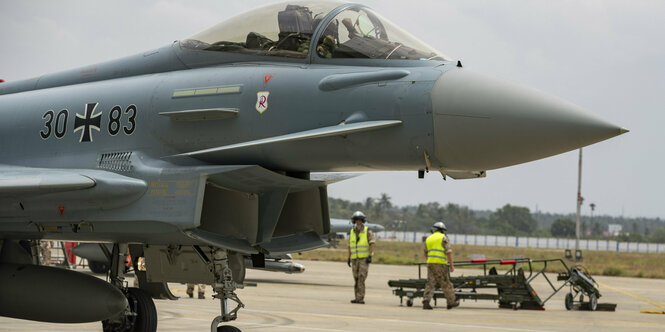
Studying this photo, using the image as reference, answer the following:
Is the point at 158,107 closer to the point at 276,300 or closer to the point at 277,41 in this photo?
the point at 277,41

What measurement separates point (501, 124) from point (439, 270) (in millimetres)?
10063

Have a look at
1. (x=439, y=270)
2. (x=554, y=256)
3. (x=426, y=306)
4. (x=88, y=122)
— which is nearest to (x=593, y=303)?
(x=439, y=270)

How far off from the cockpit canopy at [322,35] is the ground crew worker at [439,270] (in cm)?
934

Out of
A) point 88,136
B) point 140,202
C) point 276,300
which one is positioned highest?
point 88,136

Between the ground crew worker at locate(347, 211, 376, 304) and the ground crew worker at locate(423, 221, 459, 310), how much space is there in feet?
4.51

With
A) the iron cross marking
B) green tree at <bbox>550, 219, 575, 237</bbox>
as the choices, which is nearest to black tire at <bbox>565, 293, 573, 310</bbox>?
the iron cross marking

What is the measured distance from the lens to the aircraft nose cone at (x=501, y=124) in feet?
19.6

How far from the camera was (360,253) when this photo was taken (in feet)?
55.9

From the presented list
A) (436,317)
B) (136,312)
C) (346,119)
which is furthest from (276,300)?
(346,119)

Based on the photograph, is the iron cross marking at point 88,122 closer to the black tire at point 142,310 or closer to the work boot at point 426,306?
the black tire at point 142,310

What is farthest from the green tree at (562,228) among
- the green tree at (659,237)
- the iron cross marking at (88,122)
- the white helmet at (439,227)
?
the iron cross marking at (88,122)

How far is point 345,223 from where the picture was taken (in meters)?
27.9

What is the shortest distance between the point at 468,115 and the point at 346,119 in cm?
98

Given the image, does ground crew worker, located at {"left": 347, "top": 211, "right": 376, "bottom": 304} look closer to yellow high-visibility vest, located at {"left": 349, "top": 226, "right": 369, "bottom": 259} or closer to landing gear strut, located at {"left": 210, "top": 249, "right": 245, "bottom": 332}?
yellow high-visibility vest, located at {"left": 349, "top": 226, "right": 369, "bottom": 259}
